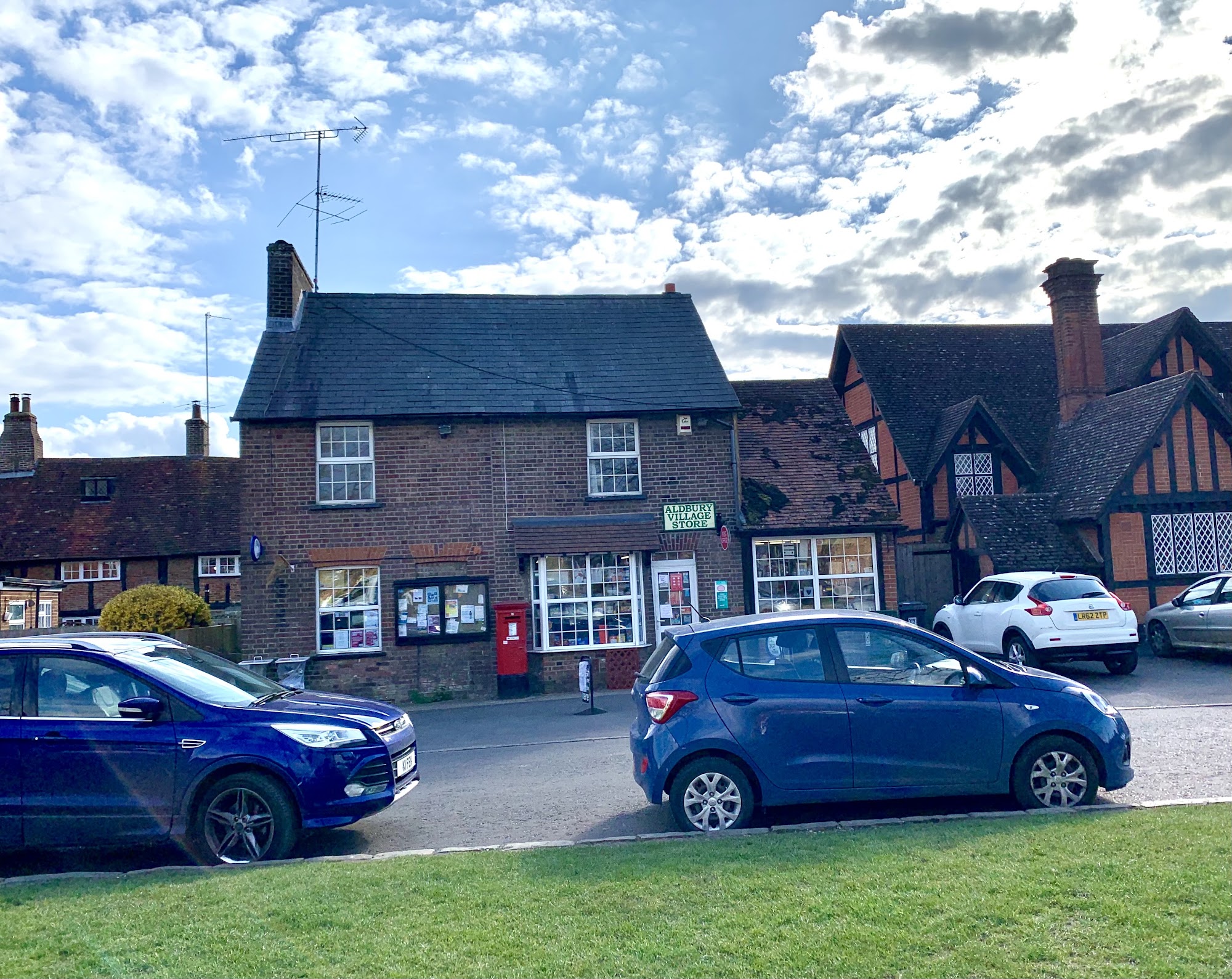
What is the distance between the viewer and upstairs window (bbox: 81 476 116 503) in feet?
115

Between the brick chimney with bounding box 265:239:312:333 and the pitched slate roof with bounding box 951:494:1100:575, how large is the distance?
587 inches

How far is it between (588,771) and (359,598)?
900 cm

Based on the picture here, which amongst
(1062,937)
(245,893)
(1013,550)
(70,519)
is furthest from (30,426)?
(1062,937)

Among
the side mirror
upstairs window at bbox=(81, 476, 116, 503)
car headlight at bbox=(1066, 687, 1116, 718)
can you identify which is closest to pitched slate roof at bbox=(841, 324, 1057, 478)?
car headlight at bbox=(1066, 687, 1116, 718)

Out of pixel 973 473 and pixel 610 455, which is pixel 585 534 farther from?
pixel 973 473

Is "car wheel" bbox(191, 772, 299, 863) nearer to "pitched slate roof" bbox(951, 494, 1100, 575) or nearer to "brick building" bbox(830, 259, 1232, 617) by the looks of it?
"pitched slate roof" bbox(951, 494, 1100, 575)

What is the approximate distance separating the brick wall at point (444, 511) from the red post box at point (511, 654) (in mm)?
307

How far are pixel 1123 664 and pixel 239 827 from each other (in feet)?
44.8

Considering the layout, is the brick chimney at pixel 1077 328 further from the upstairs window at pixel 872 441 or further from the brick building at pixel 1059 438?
the upstairs window at pixel 872 441

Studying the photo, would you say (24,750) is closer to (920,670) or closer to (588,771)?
(588,771)

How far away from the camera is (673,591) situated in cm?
1861

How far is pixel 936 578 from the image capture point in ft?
76.3

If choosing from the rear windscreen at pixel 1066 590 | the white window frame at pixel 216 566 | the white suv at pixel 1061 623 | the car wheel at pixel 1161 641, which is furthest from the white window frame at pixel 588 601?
the white window frame at pixel 216 566

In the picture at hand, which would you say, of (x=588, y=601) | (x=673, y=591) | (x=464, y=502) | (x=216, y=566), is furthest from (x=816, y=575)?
(x=216, y=566)
